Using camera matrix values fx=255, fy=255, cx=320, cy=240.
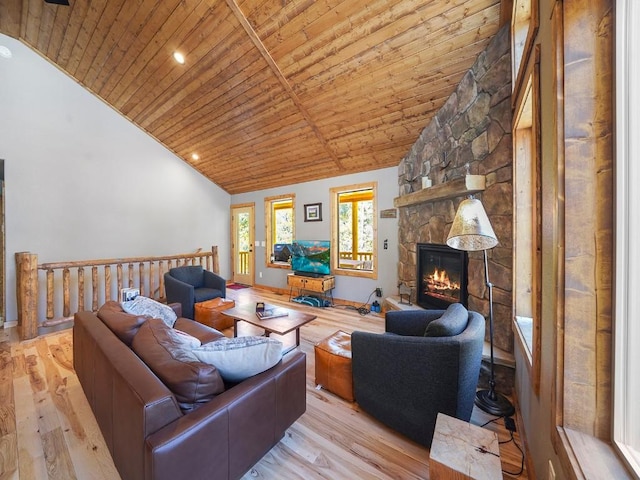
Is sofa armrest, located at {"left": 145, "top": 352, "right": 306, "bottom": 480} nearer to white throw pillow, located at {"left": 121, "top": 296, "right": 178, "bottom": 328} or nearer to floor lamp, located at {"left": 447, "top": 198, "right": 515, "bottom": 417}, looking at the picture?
white throw pillow, located at {"left": 121, "top": 296, "right": 178, "bottom": 328}

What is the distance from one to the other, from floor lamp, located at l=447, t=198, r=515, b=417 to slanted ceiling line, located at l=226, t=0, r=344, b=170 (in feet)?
8.67

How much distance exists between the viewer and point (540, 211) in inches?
50.2

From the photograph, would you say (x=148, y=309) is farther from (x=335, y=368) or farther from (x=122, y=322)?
(x=335, y=368)

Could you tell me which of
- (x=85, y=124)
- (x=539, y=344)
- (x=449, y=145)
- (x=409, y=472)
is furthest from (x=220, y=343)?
(x=85, y=124)

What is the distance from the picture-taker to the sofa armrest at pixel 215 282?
4086 mm

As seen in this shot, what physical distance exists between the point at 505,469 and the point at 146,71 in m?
5.58

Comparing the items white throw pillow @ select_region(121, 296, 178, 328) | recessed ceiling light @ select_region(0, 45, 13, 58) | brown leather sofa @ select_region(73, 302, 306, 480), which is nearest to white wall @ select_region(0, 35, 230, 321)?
recessed ceiling light @ select_region(0, 45, 13, 58)

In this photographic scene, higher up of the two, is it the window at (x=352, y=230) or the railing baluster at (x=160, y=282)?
the window at (x=352, y=230)

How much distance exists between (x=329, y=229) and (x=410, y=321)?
3011 millimetres

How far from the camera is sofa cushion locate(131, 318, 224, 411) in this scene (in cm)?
113

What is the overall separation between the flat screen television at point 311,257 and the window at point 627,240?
13.8 feet

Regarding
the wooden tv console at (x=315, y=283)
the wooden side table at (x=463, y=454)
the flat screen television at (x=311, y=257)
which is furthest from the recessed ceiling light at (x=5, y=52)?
the wooden side table at (x=463, y=454)

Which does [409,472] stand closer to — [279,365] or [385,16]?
[279,365]

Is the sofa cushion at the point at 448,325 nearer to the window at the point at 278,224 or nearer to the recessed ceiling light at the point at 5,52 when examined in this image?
the window at the point at 278,224
